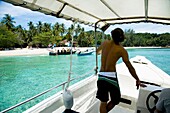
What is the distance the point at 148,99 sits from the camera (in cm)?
172

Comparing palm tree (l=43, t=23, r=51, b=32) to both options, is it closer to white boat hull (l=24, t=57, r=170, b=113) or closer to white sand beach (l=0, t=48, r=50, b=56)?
white sand beach (l=0, t=48, r=50, b=56)

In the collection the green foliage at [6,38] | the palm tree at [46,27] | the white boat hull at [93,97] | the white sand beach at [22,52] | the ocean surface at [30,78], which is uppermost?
the palm tree at [46,27]

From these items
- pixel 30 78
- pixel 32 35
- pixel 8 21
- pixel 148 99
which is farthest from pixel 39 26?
pixel 148 99

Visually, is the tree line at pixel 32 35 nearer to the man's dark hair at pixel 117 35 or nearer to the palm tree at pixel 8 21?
the palm tree at pixel 8 21

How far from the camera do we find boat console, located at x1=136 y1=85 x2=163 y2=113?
1.68 metres

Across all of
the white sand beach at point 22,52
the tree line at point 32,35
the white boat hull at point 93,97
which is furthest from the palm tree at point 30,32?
the white boat hull at point 93,97

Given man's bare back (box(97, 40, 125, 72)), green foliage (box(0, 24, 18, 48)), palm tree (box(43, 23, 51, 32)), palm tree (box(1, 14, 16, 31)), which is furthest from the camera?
palm tree (box(43, 23, 51, 32))

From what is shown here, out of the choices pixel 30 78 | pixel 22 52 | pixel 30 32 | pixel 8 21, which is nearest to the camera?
pixel 30 78

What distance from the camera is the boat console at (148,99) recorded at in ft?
5.50

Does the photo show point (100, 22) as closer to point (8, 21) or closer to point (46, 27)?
point (8, 21)

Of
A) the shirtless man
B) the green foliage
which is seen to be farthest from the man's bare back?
the green foliage

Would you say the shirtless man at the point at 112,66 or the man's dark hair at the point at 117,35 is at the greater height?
the man's dark hair at the point at 117,35

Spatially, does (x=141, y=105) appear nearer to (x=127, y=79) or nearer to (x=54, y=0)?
(x=127, y=79)

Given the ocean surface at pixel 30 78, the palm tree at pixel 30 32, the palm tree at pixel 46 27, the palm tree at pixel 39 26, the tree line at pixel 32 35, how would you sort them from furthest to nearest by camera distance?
1. the palm tree at pixel 39 26
2. the palm tree at pixel 46 27
3. the palm tree at pixel 30 32
4. the tree line at pixel 32 35
5. the ocean surface at pixel 30 78
